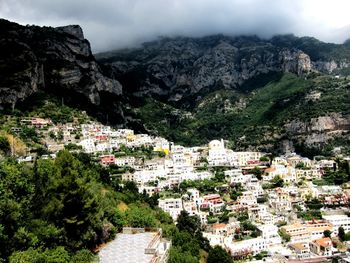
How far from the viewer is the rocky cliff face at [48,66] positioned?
312ft

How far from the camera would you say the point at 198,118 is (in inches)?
7146

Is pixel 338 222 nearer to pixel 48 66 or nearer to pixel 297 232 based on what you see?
pixel 297 232

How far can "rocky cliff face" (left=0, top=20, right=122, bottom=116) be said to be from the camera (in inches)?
3748

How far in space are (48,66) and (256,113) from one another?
80.9 metres

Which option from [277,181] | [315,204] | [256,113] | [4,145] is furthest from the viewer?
[256,113]

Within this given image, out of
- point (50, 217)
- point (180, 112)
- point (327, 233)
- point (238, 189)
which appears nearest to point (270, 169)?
point (238, 189)

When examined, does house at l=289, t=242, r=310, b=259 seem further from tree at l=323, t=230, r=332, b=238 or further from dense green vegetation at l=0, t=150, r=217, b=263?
dense green vegetation at l=0, t=150, r=217, b=263

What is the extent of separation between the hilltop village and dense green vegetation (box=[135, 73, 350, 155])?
153ft

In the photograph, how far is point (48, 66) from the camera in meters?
116

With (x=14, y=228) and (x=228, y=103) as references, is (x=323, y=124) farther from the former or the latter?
(x=14, y=228)

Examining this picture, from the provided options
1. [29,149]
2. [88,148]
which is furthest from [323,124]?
[29,149]

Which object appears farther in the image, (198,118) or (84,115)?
(198,118)

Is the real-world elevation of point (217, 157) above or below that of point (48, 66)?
below

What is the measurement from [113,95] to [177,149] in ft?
186
